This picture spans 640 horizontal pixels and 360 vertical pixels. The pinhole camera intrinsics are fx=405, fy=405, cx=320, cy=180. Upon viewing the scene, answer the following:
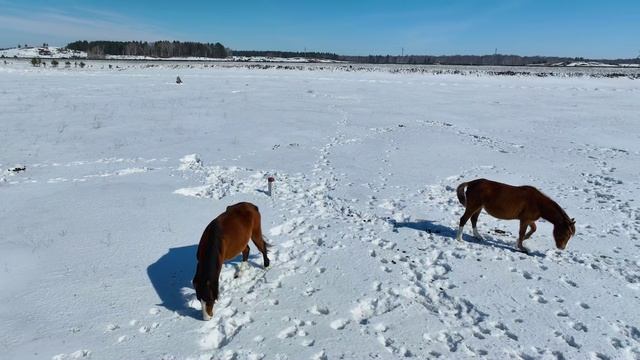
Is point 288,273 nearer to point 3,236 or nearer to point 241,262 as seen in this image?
point 241,262

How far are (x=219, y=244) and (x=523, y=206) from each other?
18.8 feet

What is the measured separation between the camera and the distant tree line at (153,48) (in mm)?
155750

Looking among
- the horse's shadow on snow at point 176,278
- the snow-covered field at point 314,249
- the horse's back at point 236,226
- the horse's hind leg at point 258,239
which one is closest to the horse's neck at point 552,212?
the snow-covered field at point 314,249

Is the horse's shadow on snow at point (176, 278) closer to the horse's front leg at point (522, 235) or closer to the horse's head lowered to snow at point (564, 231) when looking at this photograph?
the horse's front leg at point (522, 235)

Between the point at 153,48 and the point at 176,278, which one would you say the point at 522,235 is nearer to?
the point at 176,278

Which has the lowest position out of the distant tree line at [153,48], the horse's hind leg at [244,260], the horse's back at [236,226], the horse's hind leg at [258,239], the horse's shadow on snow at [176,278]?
the horse's shadow on snow at [176,278]

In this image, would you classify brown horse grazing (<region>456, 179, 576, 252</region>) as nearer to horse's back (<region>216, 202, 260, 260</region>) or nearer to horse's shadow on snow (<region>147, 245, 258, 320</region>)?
horse's back (<region>216, 202, 260, 260</region>)

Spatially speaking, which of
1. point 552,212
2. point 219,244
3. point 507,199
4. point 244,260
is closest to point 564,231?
point 552,212

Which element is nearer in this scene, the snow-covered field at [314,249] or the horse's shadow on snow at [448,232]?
the snow-covered field at [314,249]

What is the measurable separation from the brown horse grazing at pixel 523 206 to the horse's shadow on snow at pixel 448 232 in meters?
0.28

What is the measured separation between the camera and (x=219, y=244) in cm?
582

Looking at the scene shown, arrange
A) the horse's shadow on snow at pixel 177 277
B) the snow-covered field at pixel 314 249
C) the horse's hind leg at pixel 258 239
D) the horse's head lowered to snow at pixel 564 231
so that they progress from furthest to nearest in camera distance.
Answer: the horse's head lowered to snow at pixel 564 231 → the horse's hind leg at pixel 258 239 → the horse's shadow on snow at pixel 177 277 → the snow-covered field at pixel 314 249

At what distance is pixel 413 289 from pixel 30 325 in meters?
5.56

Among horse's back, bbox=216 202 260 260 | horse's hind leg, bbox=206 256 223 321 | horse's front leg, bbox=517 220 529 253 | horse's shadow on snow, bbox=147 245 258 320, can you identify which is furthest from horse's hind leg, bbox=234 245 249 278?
horse's front leg, bbox=517 220 529 253
